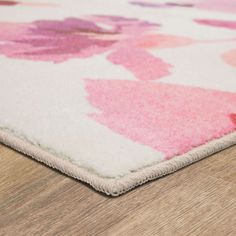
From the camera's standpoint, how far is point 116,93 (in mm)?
908

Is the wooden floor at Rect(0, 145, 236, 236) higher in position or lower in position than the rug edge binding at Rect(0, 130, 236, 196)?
lower

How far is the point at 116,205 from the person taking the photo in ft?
1.98

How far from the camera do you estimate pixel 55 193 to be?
63 cm

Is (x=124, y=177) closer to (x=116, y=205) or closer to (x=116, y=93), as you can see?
(x=116, y=205)

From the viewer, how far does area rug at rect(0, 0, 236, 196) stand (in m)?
0.68

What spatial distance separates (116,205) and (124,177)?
0.13 ft

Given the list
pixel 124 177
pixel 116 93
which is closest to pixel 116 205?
pixel 124 177

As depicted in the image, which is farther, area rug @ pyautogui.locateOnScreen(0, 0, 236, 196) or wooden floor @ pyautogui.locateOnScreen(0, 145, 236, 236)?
area rug @ pyautogui.locateOnScreen(0, 0, 236, 196)

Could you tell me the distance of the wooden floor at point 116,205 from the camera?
566 millimetres

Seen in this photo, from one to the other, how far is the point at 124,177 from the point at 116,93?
30cm

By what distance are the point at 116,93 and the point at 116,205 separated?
0.33m

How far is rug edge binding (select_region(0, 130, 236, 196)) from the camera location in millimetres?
618

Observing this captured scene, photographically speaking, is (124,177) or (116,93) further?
(116,93)

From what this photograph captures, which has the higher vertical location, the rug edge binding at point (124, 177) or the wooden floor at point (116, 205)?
the rug edge binding at point (124, 177)
